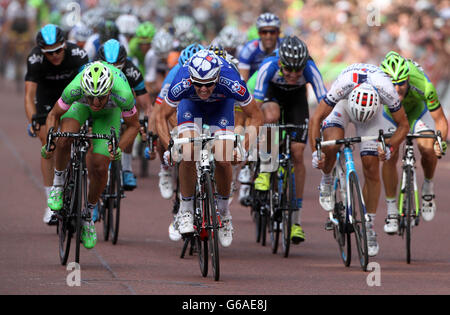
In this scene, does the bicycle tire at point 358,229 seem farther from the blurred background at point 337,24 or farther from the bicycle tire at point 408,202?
the blurred background at point 337,24

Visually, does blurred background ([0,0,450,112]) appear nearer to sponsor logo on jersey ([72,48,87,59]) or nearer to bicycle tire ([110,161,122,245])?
sponsor logo on jersey ([72,48,87,59])

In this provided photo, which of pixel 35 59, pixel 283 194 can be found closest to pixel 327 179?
pixel 283 194

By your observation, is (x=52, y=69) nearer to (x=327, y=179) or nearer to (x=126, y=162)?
(x=126, y=162)

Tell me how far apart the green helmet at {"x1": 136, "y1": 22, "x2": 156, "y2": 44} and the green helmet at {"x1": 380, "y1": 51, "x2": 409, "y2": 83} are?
7022 millimetres

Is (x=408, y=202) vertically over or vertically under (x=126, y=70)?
under

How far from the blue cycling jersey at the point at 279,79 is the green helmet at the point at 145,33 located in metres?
5.97

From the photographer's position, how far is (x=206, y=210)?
9.70m

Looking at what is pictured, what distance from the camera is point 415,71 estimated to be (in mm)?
11945

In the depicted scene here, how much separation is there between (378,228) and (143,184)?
4.63m

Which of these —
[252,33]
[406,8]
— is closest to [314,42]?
[406,8]

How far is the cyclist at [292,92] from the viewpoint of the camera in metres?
11.6

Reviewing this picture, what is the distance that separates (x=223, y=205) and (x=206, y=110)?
2.79ft

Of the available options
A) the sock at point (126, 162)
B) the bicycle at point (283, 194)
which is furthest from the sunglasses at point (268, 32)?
the bicycle at point (283, 194)
